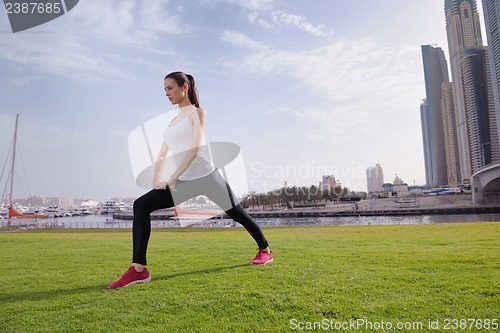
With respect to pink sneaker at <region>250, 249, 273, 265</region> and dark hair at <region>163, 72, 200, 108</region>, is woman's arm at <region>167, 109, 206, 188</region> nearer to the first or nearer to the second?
dark hair at <region>163, 72, 200, 108</region>

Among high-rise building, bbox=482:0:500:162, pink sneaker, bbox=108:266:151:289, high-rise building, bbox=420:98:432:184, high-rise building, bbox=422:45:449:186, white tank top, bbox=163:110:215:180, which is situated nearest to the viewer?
pink sneaker, bbox=108:266:151:289

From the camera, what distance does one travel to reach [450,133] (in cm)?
12538

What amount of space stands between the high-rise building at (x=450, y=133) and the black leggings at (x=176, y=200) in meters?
142

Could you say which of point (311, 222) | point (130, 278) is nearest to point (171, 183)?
point (130, 278)

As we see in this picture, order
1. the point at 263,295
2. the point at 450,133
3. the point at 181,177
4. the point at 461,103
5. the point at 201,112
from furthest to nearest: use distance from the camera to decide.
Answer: the point at 450,133
the point at 461,103
the point at 201,112
the point at 181,177
the point at 263,295

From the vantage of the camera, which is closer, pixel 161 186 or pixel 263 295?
pixel 263 295

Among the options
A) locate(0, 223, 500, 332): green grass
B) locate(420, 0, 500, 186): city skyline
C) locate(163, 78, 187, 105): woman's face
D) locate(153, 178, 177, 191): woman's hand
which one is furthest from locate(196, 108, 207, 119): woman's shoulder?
locate(420, 0, 500, 186): city skyline

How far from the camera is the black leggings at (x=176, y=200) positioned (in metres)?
3.51

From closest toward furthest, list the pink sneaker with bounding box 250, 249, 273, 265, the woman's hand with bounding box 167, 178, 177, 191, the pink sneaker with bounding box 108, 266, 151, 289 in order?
the pink sneaker with bounding box 108, 266, 151, 289 → the woman's hand with bounding box 167, 178, 177, 191 → the pink sneaker with bounding box 250, 249, 273, 265

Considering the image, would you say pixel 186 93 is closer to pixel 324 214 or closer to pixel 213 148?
pixel 213 148

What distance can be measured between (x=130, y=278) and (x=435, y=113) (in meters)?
165

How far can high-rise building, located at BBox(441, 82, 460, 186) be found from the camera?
410 ft

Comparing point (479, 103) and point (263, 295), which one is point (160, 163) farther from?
point (479, 103)

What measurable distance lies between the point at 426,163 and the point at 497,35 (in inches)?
4020
